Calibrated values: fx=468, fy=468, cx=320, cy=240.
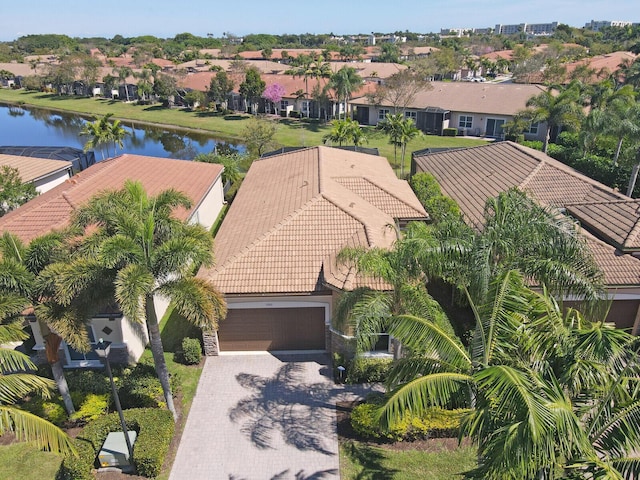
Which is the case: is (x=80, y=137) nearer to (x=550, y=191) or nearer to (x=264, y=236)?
(x=264, y=236)

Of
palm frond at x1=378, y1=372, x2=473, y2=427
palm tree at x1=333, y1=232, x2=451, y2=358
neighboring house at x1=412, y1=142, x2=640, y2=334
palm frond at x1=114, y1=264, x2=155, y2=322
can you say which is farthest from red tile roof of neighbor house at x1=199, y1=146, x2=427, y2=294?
palm frond at x1=378, y1=372, x2=473, y2=427

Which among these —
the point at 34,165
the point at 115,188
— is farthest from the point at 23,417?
the point at 34,165

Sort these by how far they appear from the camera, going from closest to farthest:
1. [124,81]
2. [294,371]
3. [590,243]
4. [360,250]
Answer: [360,250]
[294,371]
[590,243]
[124,81]

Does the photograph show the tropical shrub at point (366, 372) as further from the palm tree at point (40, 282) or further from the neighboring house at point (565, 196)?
the palm tree at point (40, 282)

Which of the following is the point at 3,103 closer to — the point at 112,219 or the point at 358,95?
the point at 358,95

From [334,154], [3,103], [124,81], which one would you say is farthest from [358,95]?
[3,103]
